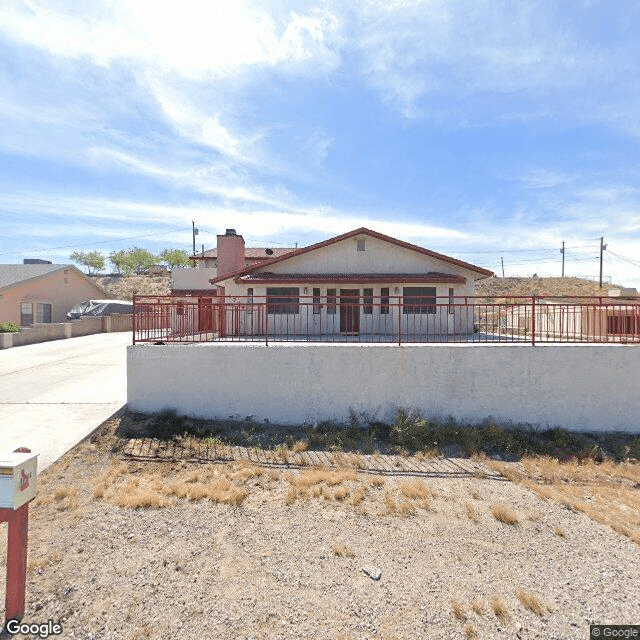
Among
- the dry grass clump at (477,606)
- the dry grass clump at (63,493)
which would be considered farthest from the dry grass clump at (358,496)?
the dry grass clump at (63,493)

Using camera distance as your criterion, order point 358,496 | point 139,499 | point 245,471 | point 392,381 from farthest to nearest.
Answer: point 392,381 < point 245,471 < point 358,496 < point 139,499

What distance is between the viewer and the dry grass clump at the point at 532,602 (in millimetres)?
3463

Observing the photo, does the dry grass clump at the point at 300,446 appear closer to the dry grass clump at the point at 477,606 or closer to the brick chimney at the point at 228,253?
the dry grass clump at the point at 477,606

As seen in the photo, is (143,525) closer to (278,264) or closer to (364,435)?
(364,435)

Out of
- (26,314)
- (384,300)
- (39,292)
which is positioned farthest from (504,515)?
(39,292)

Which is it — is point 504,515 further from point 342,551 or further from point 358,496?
point 342,551

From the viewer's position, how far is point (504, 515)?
514 centimetres

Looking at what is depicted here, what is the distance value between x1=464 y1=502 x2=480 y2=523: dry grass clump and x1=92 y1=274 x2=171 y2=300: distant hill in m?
48.6

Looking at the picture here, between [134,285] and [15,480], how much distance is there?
5533 cm

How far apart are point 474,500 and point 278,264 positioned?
11.3m

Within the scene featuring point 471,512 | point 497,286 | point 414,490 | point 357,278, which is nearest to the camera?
point 471,512

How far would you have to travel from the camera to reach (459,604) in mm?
3492

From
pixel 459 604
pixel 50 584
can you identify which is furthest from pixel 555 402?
pixel 50 584

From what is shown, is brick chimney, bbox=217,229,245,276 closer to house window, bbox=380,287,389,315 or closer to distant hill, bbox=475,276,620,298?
house window, bbox=380,287,389,315
